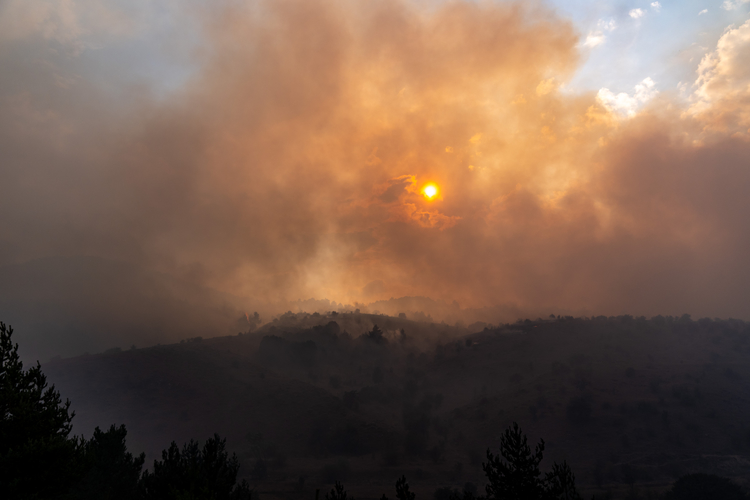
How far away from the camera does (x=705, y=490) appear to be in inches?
2090

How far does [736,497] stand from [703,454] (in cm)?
3265

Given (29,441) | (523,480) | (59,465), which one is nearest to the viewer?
(29,441)

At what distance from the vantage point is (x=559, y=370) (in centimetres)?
11919

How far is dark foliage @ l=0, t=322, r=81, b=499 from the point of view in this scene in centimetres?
1764

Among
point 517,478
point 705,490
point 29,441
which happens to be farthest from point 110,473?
point 705,490

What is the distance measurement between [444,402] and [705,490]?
77.3 meters

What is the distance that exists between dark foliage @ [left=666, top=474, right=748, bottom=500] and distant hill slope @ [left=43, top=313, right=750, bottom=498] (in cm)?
1003

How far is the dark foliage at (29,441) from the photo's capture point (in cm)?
1764

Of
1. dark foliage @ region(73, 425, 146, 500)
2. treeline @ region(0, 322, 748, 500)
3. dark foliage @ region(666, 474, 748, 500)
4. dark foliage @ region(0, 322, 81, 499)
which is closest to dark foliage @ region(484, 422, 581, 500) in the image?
treeline @ region(0, 322, 748, 500)

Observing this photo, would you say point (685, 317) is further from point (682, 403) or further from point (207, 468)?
point (207, 468)

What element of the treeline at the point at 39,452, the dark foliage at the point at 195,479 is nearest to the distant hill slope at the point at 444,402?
the dark foliage at the point at 195,479

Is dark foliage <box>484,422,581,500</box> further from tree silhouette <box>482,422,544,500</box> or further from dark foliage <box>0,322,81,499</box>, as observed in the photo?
dark foliage <box>0,322,81,499</box>

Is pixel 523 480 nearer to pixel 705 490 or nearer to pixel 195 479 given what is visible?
pixel 195 479

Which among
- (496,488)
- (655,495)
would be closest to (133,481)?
(496,488)
